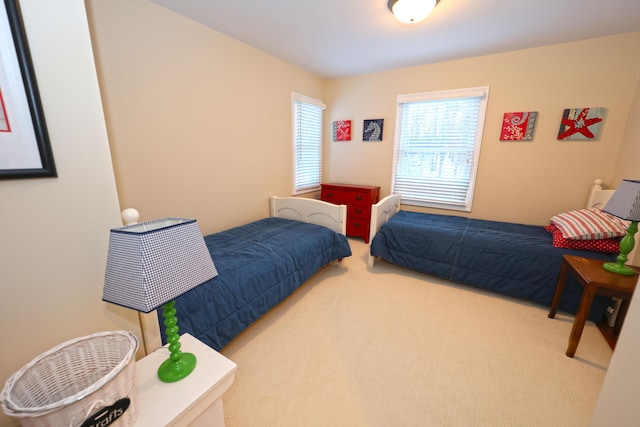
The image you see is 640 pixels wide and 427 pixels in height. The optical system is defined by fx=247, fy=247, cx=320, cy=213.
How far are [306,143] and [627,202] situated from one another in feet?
10.4

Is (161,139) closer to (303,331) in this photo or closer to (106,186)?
(106,186)

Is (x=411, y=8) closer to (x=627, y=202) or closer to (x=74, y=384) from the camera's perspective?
(x=627, y=202)

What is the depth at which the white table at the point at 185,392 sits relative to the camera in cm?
77

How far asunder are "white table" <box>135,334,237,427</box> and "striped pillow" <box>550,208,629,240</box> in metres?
2.73

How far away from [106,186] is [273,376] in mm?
1317

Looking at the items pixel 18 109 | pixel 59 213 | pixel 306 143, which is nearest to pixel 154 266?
pixel 59 213

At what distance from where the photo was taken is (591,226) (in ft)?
6.65

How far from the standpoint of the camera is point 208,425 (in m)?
0.92

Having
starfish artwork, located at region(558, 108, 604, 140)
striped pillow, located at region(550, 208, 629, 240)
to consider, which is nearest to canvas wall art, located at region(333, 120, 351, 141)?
starfish artwork, located at region(558, 108, 604, 140)

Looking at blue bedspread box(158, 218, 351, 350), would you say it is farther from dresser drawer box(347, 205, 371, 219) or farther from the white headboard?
the white headboard

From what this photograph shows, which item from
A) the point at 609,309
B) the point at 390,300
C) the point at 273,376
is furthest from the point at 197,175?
the point at 609,309

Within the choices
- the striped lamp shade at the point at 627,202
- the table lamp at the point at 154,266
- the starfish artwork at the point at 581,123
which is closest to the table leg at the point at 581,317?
the striped lamp shade at the point at 627,202

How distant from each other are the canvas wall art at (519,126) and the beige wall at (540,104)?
5cm

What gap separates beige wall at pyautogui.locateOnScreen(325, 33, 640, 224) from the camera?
2375 millimetres
